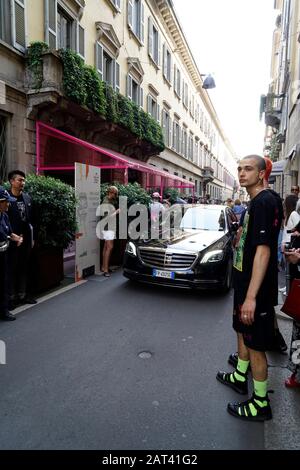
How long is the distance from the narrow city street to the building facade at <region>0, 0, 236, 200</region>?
6035 millimetres

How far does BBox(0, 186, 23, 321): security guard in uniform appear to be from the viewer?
4.20 metres

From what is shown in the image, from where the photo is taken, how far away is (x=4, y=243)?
4.25m

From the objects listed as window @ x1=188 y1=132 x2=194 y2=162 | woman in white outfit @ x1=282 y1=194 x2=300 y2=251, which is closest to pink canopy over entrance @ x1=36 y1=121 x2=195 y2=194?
woman in white outfit @ x1=282 y1=194 x2=300 y2=251

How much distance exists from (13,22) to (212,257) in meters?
8.21

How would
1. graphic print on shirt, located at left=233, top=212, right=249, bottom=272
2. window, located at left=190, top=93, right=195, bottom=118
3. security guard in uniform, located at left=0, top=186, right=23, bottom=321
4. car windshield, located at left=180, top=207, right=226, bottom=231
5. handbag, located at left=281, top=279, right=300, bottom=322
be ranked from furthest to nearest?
window, located at left=190, top=93, right=195, bottom=118 → car windshield, located at left=180, top=207, right=226, bottom=231 → security guard in uniform, located at left=0, top=186, right=23, bottom=321 → handbag, located at left=281, top=279, right=300, bottom=322 → graphic print on shirt, located at left=233, top=212, right=249, bottom=272

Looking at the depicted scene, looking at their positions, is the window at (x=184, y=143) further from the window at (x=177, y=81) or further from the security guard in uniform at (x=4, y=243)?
the security guard in uniform at (x=4, y=243)

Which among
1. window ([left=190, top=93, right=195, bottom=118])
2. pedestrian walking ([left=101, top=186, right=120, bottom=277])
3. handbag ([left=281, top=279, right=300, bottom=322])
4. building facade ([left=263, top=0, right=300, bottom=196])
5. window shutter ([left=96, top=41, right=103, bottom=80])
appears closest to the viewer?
handbag ([left=281, top=279, right=300, bottom=322])

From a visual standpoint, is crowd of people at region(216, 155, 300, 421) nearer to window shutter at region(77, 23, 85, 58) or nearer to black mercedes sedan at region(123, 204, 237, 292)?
black mercedes sedan at region(123, 204, 237, 292)

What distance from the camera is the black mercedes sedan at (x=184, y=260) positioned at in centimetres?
→ 534

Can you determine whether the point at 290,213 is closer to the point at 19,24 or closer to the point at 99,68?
the point at 19,24

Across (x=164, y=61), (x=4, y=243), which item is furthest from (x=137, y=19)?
(x=4, y=243)

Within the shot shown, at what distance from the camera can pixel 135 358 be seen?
3408 millimetres

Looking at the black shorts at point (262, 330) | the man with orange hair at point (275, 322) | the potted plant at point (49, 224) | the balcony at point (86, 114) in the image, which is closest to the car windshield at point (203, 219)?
the potted plant at point (49, 224)

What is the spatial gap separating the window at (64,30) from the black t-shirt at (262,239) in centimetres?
1088
